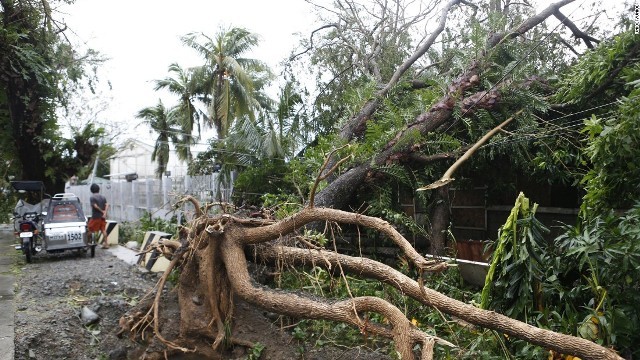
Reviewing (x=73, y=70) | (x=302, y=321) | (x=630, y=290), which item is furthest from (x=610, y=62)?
(x=73, y=70)

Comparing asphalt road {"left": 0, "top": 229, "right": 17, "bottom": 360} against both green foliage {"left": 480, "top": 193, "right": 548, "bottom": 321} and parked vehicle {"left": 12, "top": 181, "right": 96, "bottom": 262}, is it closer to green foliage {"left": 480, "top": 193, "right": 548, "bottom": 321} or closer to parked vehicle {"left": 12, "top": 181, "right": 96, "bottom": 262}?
parked vehicle {"left": 12, "top": 181, "right": 96, "bottom": 262}

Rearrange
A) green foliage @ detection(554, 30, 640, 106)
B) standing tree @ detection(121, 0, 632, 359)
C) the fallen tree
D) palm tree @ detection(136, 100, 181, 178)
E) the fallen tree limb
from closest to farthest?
1. the fallen tree limb
2. standing tree @ detection(121, 0, 632, 359)
3. the fallen tree
4. green foliage @ detection(554, 30, 640, 106)
5. palm tree @ detection(136, 100, 181, 178)

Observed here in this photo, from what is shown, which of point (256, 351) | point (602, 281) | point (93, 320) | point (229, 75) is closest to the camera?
point (602, 281)

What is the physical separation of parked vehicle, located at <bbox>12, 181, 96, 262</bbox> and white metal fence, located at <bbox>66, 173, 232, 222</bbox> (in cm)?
183

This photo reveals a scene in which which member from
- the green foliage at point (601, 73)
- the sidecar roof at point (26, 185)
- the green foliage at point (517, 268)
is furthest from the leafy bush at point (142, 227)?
the green foliage at point (601, 73)

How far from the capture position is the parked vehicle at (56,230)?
11.3 m

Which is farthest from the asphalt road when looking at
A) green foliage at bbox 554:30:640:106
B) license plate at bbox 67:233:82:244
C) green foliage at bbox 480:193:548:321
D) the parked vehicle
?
green foliage at bbox 554:30:640:106

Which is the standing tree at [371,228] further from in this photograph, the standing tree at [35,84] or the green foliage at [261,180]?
the standing tree at [35,84]

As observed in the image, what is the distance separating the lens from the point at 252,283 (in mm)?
5984

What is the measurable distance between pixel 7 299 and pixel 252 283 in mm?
4653

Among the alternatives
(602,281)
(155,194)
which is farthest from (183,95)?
(602,281)

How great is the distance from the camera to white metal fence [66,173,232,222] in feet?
40.8

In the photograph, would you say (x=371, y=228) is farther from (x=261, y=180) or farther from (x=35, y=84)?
(x=35, y=84)

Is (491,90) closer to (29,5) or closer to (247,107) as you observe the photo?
(29,5)
